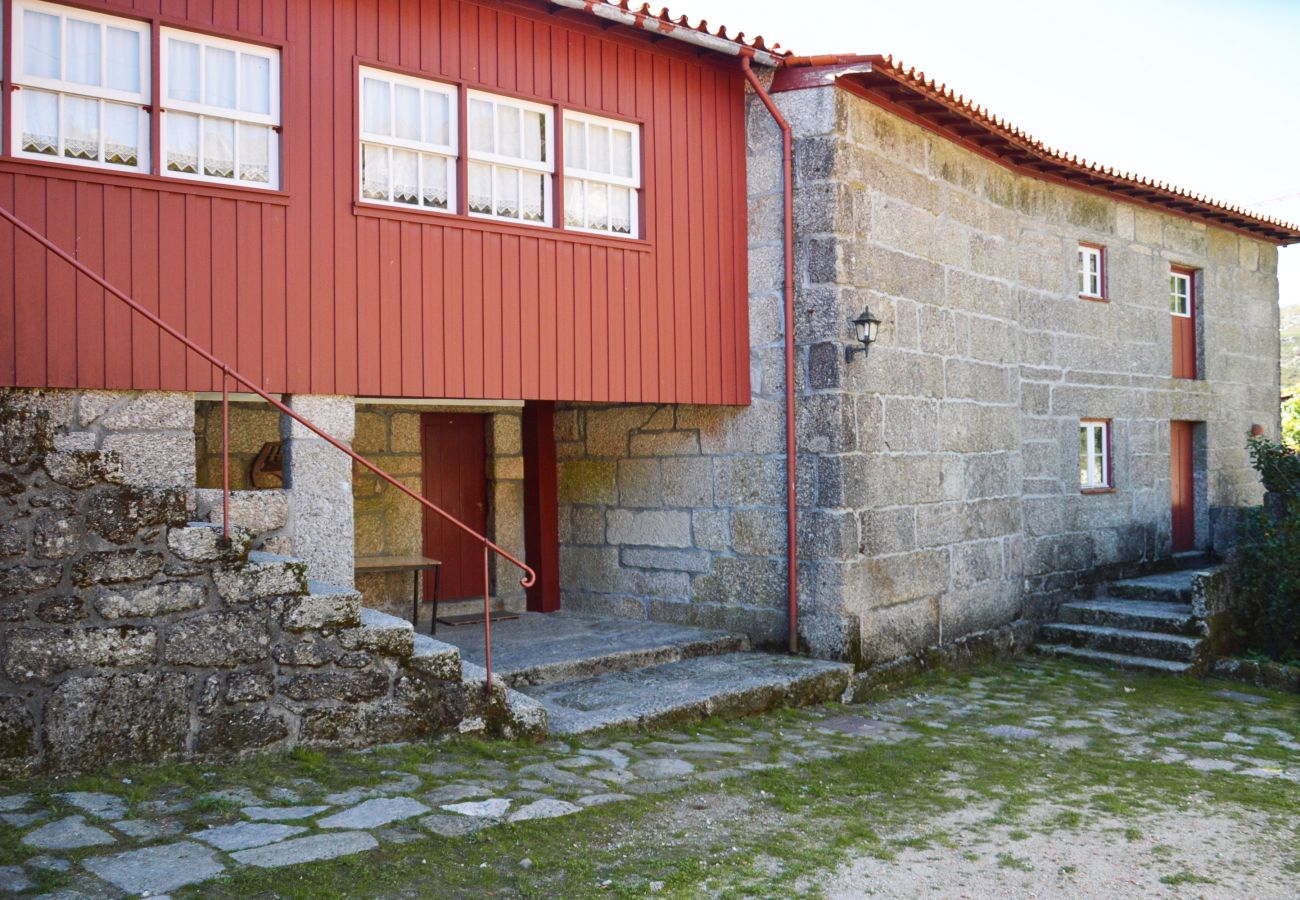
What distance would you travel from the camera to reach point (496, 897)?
3.94 m

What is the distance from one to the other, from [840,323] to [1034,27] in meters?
30.5

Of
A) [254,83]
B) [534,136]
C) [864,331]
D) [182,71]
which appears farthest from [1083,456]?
[182,71]

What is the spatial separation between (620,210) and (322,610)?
12.4 ft

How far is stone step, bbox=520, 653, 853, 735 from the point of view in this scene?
6492 mm

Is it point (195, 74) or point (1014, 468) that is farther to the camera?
point (1014, 468)

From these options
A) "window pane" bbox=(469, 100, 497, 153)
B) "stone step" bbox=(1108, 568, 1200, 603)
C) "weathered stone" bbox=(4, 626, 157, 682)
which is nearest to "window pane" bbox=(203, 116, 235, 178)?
"window pane" bbox=(469, 100, 497, 153)

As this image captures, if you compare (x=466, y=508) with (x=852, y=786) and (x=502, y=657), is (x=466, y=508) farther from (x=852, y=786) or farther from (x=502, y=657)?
(x=852, y=786)

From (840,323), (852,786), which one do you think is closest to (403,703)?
(852,786)

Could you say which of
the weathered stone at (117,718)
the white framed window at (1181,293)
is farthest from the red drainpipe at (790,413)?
the white framed window at (1181,293)

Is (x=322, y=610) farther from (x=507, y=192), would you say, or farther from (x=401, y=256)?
(x=507, y=192)

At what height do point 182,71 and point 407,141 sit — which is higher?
point 182,71

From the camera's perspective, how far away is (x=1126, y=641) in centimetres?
990

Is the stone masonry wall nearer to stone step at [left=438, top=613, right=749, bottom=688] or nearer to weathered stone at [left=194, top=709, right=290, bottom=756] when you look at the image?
weathered stone at [left=194, top=709, right=290, bottom=756]

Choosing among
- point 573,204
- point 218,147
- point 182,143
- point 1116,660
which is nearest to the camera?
point 182,143
